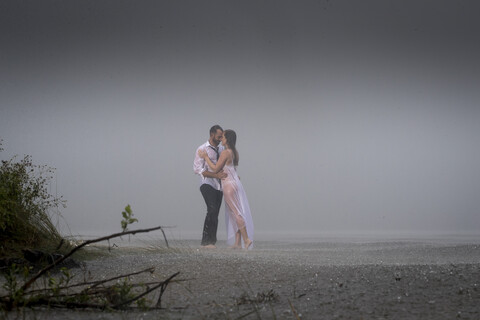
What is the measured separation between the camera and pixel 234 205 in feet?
21.9

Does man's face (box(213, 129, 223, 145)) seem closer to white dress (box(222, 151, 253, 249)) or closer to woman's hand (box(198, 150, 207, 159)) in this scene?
woman's hand (box(198, 150, 207, 159))

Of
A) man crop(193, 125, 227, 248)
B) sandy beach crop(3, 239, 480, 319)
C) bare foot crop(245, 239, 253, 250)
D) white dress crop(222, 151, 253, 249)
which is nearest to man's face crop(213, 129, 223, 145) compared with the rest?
man crop(193, 125, 227, 248)

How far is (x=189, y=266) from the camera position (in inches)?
140

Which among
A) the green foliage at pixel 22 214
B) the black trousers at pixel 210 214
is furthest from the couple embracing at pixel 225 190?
the green foliage at pixel 22 214

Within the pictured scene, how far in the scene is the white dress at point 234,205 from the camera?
666 cm

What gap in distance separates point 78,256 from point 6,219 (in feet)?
2.17

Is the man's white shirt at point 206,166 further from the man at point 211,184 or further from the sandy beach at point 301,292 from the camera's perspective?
the sandy beach at point 301,292

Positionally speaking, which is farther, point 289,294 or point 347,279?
point 347,279

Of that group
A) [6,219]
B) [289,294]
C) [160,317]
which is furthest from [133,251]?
[160,317]

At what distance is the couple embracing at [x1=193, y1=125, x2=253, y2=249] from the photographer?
6664mm

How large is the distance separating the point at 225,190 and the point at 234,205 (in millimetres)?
205

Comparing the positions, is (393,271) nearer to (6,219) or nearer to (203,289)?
(203,289)

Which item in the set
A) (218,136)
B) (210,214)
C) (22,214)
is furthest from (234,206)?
(22,214)

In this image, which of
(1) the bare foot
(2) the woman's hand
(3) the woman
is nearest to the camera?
(1) the bare foot
